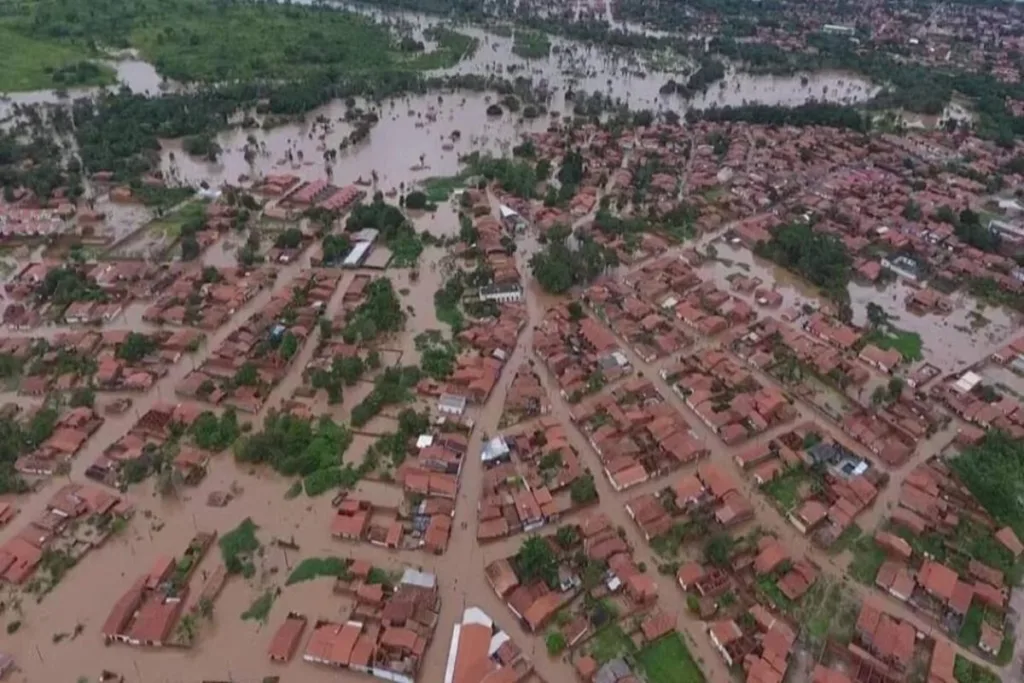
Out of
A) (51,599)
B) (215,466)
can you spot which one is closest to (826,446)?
(215,466)

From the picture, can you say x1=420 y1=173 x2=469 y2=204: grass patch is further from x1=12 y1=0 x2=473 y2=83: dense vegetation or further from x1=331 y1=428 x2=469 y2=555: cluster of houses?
x1=12 y1=0 x2=473 y2=83: dense vegetation

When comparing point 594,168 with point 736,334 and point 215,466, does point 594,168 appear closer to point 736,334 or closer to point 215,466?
point 736,334

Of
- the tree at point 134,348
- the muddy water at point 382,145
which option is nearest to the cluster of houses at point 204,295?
the tree at point 134,348

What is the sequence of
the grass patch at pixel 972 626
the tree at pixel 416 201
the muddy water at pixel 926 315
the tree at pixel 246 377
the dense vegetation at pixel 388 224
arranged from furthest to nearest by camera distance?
the tree at pixel 416 201 → the dense vegetation at pixel 388 224 → the muddy water at pixel 926 315 → the tree at pixel 246 377 → the grass patch at pixel 972 626

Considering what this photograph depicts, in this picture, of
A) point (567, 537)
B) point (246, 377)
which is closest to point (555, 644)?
point (567, 537)

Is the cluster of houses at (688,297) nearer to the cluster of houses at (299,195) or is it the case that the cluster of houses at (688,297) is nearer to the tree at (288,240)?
the tree at (288,240)

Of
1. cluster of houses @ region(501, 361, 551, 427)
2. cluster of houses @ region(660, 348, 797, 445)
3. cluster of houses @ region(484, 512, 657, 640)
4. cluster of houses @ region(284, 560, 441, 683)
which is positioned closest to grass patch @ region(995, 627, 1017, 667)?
cluster of houses @ region(484, 512, 657, 640)
